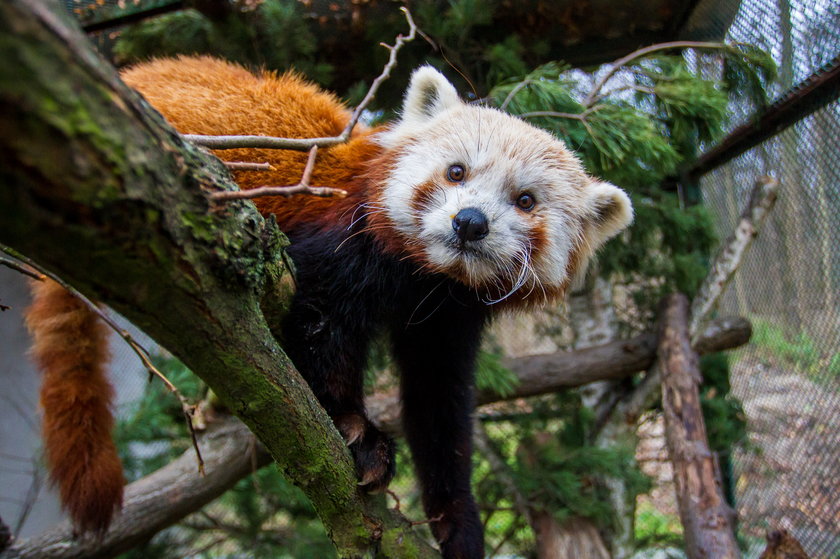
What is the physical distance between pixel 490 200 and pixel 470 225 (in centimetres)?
15

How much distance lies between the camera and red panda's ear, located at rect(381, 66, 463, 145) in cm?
214

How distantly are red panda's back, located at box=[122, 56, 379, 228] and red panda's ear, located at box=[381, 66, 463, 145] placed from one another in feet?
0.44

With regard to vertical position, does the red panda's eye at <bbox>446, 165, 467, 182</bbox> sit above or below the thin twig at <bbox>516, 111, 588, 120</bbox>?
below

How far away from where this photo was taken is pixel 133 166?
653 millimetres

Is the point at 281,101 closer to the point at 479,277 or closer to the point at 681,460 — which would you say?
the point at 479,277

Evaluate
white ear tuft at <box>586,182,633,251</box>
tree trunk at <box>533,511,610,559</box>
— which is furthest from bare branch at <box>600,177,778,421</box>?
white ear tuft at <box>586,182,633,251</box>

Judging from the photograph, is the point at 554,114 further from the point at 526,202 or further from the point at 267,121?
the point at 267,121

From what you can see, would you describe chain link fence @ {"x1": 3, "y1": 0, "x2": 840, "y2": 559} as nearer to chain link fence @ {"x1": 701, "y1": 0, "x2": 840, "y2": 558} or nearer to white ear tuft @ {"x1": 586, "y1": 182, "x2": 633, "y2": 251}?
chain link fence @ {"x1": 701, "y1": 0, "x2": 840, "y2": 558}

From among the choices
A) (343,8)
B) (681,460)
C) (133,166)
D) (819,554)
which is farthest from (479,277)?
(819,554)

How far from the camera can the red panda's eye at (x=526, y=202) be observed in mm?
1920

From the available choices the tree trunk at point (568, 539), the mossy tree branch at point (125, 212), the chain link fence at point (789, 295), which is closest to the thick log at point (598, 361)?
the chain link fence at point (789, 295)

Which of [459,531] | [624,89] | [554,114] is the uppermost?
[624,89]

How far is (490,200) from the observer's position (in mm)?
1820

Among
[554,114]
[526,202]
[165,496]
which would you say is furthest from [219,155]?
[165,496]
